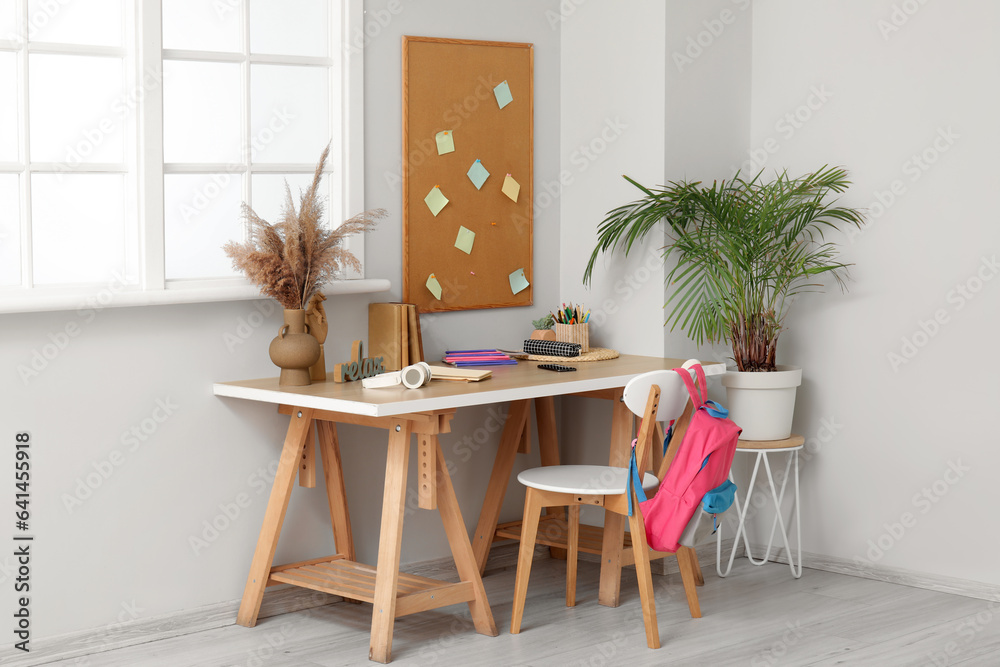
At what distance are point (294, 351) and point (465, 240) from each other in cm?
97

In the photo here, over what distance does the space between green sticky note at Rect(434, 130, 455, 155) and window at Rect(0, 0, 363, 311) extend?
1.16 feet

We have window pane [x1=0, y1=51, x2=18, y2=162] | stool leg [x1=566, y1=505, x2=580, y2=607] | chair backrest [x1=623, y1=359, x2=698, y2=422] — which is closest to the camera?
window pane [x1=0, y1=51, x2=18, y2=162]

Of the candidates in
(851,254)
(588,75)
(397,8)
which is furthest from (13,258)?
(851,254)

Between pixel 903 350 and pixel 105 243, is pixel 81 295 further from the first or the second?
pixel 903 350

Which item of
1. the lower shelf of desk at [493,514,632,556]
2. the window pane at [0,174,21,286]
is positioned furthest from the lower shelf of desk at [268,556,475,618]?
the window pane at [0,174,21,286]

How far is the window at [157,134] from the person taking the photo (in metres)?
3.11

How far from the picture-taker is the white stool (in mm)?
3834

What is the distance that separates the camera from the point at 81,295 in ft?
10.0

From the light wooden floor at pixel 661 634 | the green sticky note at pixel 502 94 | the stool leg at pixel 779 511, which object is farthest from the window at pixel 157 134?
the stool leg at pixel 779 511

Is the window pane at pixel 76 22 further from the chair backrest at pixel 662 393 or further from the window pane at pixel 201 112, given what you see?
the chair backrest at pixel 662 393

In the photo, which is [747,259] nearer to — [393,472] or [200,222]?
[393,472]

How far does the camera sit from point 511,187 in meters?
4.11

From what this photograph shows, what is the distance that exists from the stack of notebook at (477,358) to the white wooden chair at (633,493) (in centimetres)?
46

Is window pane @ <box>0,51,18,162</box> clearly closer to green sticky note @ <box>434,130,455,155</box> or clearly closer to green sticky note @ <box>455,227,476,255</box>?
green sticky note @ <box>434,130,455,155</box>
